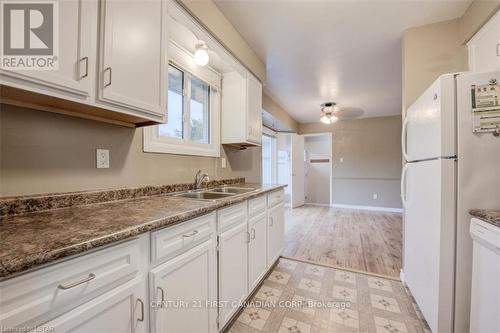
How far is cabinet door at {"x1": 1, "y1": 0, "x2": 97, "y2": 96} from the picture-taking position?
2.81ft

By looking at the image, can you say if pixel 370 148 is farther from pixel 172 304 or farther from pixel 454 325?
pixel 172 304

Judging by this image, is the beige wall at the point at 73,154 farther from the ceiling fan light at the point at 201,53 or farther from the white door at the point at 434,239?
the white door at the point at 434,239

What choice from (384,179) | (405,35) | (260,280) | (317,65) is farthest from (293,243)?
(384,179)

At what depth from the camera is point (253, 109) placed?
2.56m

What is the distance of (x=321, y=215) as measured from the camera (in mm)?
4969

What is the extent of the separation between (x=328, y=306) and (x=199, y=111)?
2.17 m

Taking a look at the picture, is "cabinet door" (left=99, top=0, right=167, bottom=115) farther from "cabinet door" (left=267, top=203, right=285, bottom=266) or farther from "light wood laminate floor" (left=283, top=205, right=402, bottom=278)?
"light wood laminate floor" (left=283, top=205, right=402, bottom=278)

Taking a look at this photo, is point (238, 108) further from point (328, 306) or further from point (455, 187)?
point (328, 306)

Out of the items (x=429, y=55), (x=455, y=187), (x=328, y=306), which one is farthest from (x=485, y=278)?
(x=429, y=55)

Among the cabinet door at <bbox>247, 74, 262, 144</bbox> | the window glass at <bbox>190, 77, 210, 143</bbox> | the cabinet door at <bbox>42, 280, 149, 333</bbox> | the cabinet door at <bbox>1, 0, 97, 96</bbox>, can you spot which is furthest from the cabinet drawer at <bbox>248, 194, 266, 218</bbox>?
the cabinet door at <bbox>1, 0, 97, 96</bbox>

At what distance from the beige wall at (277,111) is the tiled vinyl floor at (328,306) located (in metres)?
2.84

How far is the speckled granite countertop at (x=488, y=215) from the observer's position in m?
0.99

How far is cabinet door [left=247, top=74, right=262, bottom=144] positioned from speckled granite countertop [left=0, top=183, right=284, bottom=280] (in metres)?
1.47

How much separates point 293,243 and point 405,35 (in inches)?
110
